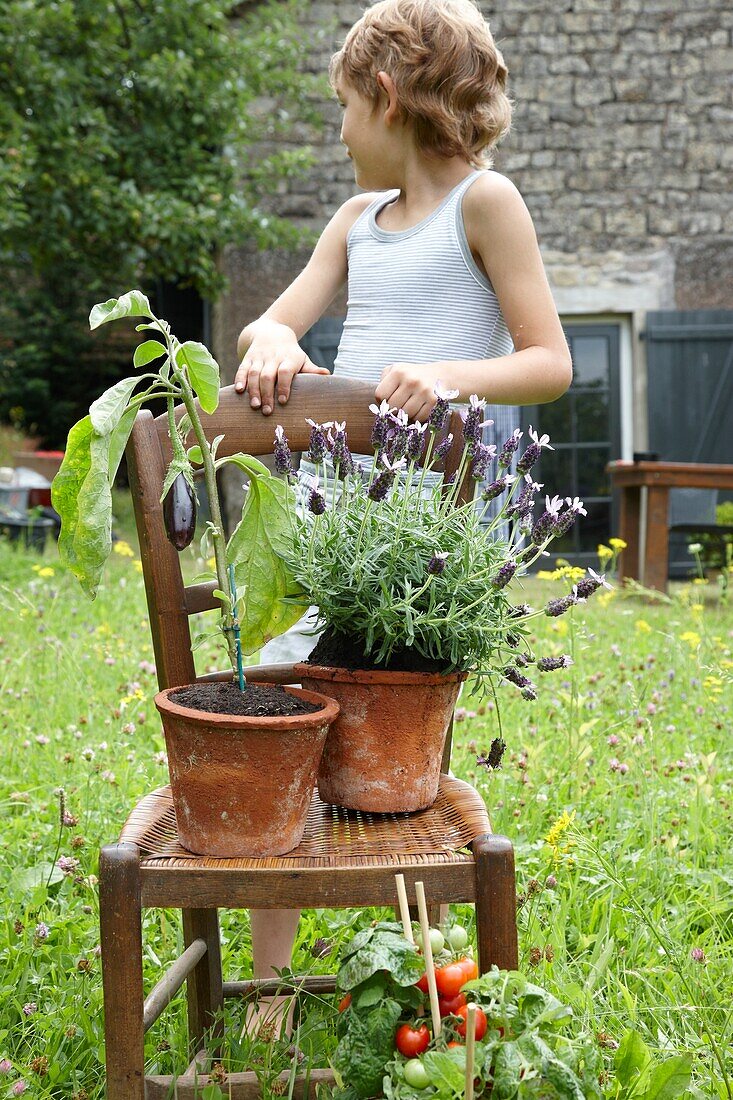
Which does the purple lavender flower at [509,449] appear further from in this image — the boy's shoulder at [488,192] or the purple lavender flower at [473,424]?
the boy's shoulder at [488,192]

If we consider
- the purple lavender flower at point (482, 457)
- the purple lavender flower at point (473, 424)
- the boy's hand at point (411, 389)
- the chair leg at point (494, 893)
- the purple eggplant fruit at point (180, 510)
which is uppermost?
the boy's hand at point (411, 389)

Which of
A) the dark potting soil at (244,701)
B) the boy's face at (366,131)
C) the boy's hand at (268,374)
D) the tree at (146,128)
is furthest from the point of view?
the tree at (146,128)

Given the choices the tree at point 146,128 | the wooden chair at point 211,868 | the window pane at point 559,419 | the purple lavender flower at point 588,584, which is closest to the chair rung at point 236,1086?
the wooden chair at point 211,868

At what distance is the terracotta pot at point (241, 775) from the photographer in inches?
44.9

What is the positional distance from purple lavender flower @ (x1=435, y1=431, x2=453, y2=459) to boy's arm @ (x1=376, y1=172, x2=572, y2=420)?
99mm

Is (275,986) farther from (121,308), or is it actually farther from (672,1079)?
(121,308)

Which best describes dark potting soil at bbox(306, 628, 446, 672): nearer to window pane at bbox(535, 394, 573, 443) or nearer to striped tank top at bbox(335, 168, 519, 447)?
striped tank top at bbox(335, 168, 519, 447)

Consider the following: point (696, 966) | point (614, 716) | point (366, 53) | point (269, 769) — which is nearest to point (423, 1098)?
point (269, 769)

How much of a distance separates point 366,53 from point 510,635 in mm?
1005

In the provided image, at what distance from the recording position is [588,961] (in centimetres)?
191

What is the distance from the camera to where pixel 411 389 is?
58.4 inches

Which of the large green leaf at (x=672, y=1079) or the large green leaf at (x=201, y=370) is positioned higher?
the large green leaf at (x=201, y=370)

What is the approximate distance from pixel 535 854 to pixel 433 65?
1480mm

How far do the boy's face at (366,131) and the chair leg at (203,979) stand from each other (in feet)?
3.98
